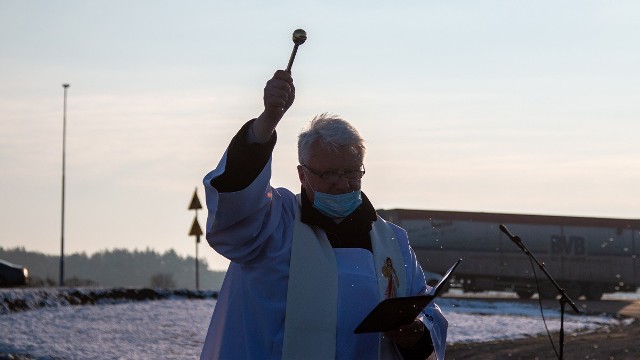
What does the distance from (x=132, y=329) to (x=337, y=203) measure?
14.9m

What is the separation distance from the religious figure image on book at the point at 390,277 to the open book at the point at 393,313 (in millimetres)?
376

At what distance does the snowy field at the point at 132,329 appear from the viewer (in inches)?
701

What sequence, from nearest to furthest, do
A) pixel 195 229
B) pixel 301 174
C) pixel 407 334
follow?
pixel 407 334
pixel 301 174
pixel 195 229

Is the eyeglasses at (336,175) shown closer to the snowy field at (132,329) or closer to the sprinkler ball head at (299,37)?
the sprinkler ball head at (299,37)

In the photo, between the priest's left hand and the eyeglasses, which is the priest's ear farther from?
the priest's left hand

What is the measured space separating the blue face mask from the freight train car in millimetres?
42001

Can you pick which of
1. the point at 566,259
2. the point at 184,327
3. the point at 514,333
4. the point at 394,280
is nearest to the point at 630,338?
the point at 514,333

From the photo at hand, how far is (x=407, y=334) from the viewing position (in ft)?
19.9

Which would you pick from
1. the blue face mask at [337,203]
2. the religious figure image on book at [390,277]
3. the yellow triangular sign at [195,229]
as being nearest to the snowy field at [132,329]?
the yellow triangular sign at [195,229]

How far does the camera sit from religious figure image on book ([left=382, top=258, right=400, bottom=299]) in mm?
6300

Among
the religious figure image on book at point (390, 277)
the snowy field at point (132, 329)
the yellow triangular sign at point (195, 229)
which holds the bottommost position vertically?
the snowy field at point (132, 329)

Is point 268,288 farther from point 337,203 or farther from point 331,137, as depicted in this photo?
point 331,137

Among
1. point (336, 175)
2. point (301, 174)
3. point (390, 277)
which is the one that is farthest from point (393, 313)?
point (301, 174)

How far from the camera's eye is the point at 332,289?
6.16 metres
